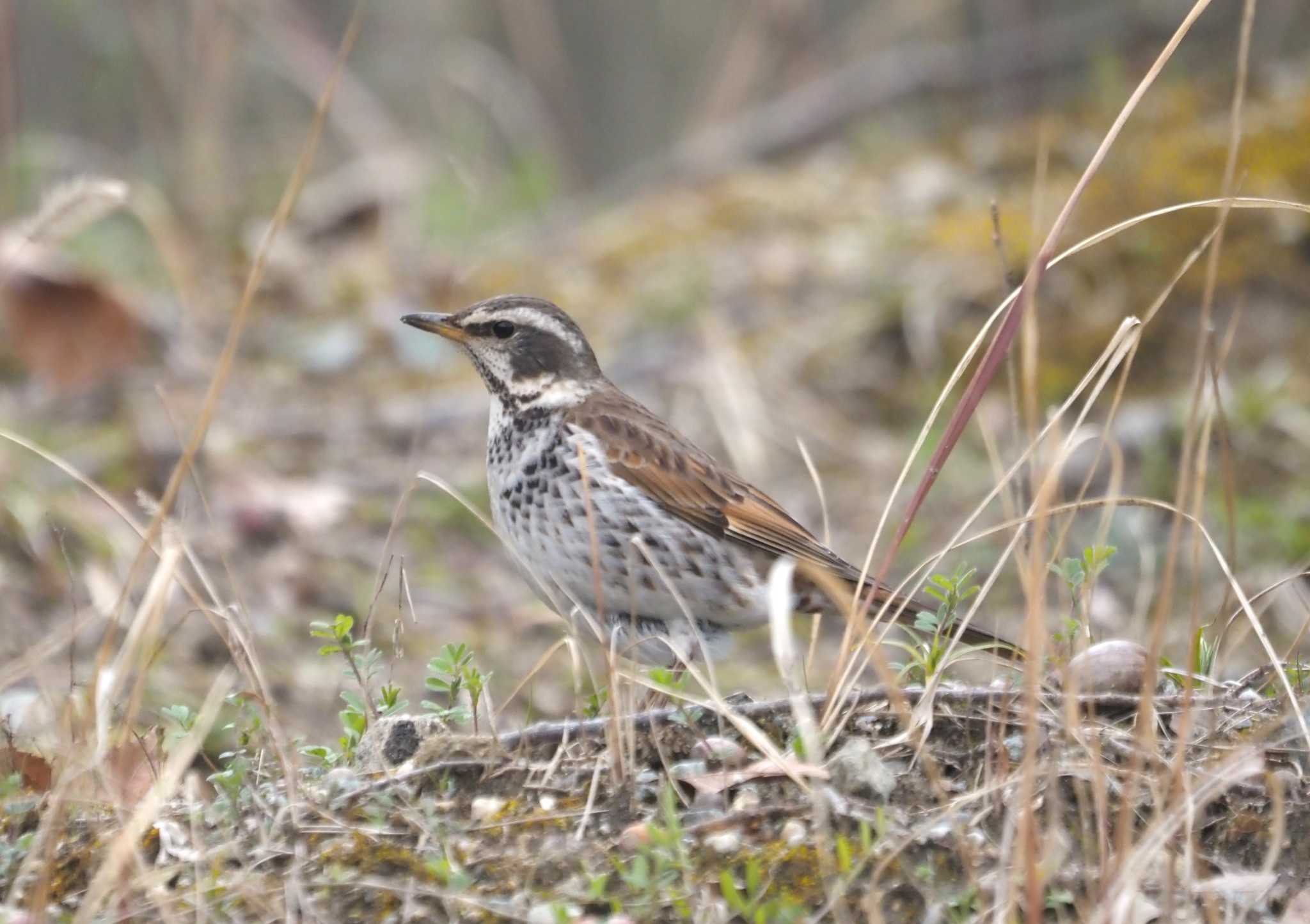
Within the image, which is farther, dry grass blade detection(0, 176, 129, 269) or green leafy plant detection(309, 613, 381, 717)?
dry grass blade detection(0, 176, 129, 269)

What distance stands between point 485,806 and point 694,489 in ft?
6.36

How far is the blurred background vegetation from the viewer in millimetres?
7316

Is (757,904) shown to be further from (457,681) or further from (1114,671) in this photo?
(1114,671)

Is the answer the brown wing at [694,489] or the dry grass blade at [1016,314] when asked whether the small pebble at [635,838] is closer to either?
the dry grass blade at [1016,314]

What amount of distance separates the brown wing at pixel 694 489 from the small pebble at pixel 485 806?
5.88 ft

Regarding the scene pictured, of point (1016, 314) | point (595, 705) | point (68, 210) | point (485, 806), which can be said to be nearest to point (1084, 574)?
point (1016, 314)

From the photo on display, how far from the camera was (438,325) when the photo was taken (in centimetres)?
548

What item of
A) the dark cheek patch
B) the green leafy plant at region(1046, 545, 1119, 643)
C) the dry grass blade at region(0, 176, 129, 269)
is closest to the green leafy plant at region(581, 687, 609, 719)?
the green leafy plant at region(1046, 545, 1119, 643)

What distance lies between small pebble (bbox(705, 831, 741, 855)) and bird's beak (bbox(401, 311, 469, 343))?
2.48m

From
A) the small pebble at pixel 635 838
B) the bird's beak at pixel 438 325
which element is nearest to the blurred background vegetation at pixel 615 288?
the bird's beak at pixel 438 325

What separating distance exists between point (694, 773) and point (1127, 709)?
112 cm

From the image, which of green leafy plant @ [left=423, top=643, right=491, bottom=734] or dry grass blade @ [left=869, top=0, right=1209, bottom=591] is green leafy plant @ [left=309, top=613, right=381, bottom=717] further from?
dry grass blade @ [left=869, top=0, right=1209, bottom=591]

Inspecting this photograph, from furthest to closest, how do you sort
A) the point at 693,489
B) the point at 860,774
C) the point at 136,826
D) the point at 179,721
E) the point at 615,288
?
the point at 615,288
the point at 693,489
the point at 179,721
the point at 860,774
the point at 136,826

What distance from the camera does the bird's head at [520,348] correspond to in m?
5.51
